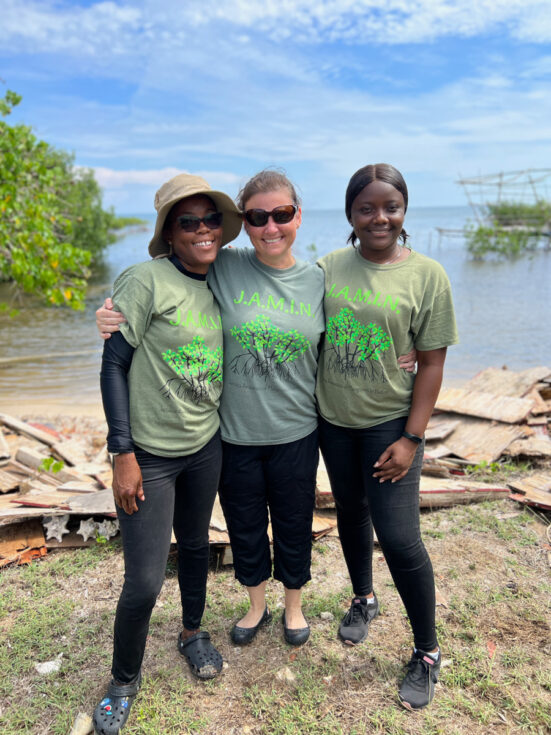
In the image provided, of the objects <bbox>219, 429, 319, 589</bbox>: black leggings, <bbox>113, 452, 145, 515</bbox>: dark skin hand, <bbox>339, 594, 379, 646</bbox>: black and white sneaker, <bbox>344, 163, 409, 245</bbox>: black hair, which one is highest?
<bbox>344, 163, 409, 245</bbox>: black hair

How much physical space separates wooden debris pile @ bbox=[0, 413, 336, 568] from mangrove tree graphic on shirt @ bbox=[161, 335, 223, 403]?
1.63 meters

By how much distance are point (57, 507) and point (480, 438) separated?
4.46 meters

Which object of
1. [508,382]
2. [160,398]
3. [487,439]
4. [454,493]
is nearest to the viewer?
[160,398]

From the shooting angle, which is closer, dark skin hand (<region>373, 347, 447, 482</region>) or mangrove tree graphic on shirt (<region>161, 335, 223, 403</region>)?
mangrove tree graphic on shirt (<region>161, 335, 223, 403</region>)

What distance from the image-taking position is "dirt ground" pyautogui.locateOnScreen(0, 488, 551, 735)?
2631 mm

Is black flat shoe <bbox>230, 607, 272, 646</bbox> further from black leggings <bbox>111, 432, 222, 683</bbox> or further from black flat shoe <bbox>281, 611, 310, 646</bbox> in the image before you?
black leggings <bbox>111, 432, 222, 683</bbox>

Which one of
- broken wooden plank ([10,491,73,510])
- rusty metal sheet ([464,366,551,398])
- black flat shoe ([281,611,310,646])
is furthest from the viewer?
rusty metal sheet ([464,366,551,398])

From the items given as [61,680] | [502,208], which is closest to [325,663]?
[61,680]

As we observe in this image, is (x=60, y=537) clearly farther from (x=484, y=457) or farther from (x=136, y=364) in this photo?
(x=484, y=457)

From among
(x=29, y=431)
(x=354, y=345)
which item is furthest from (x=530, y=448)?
(x=29, y=431)

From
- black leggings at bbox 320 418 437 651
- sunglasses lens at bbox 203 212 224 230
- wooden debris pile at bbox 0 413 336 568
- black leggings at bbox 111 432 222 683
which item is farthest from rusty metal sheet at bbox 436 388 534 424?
sunglasses lens at bbox 203 212 224 230

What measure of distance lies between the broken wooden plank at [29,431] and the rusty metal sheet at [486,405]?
486cm

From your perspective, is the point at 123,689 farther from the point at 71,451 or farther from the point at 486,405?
the point at 486,405

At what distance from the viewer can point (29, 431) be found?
6.87m
